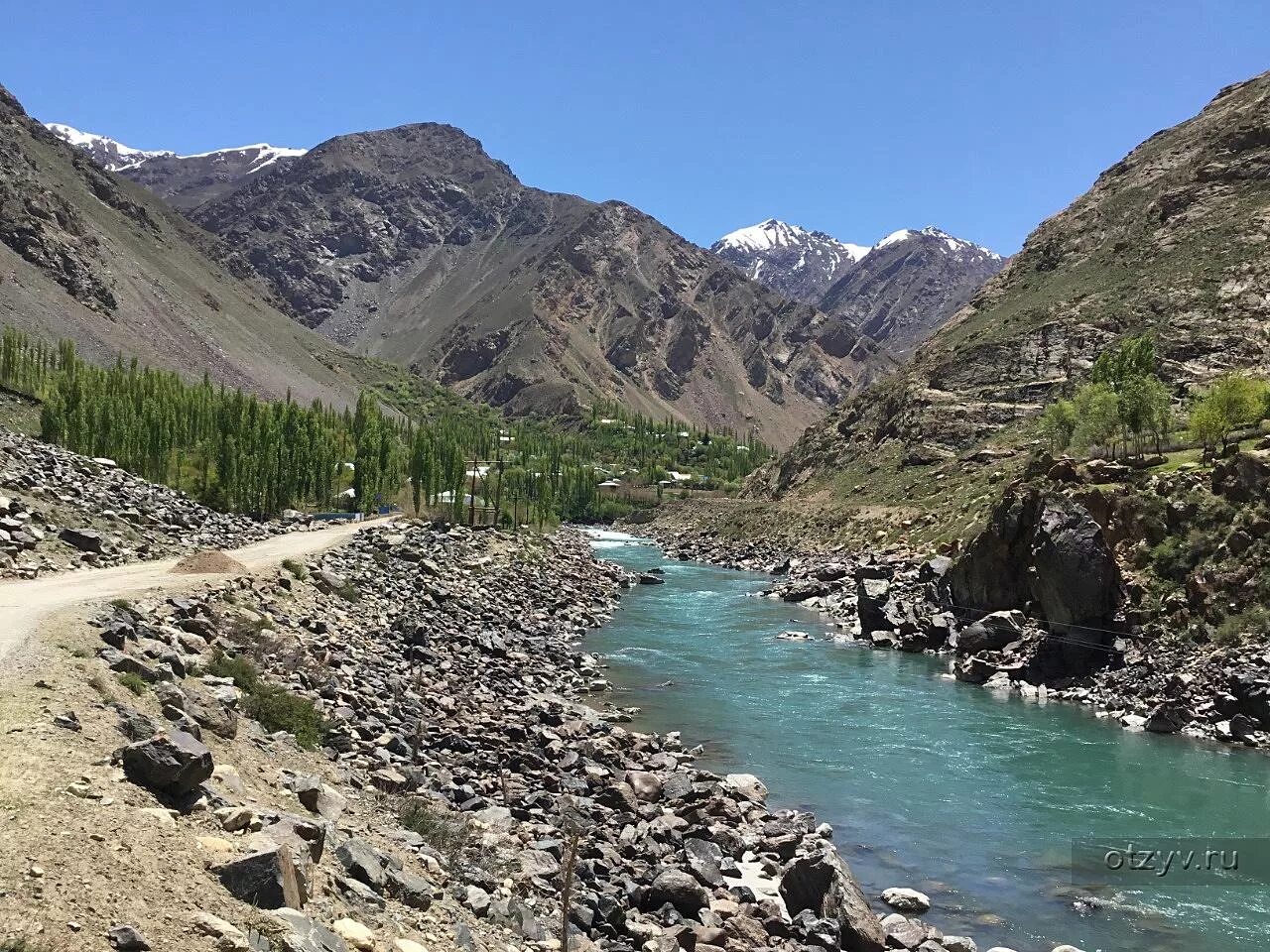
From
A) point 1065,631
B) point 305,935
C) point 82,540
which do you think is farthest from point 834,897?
point 82,540

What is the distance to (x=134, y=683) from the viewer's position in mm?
14539

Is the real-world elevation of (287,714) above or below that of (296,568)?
above

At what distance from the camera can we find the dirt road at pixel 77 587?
17.3 meters

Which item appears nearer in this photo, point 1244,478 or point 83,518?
point 83,518

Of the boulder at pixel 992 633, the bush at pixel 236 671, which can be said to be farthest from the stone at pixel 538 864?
the boulder at pixel 992 633

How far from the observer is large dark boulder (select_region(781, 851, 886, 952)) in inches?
603

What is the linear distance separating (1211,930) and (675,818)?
10656 millimetres

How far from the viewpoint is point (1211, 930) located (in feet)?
54.1

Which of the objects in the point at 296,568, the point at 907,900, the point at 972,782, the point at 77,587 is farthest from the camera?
the point at 296,568

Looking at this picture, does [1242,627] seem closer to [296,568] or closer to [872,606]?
[872,606]

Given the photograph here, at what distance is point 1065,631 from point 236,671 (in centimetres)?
3375

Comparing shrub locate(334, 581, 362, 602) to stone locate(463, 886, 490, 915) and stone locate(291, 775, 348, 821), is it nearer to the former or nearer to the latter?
stone locate(291, 775, 348, 821)

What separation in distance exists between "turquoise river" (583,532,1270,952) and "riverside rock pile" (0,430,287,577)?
2004 cm

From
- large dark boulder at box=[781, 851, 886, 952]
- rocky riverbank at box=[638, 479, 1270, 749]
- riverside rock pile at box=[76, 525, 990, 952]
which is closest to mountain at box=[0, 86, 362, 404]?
→ riverside rock pile at box=[76, 525, 990, 952]
